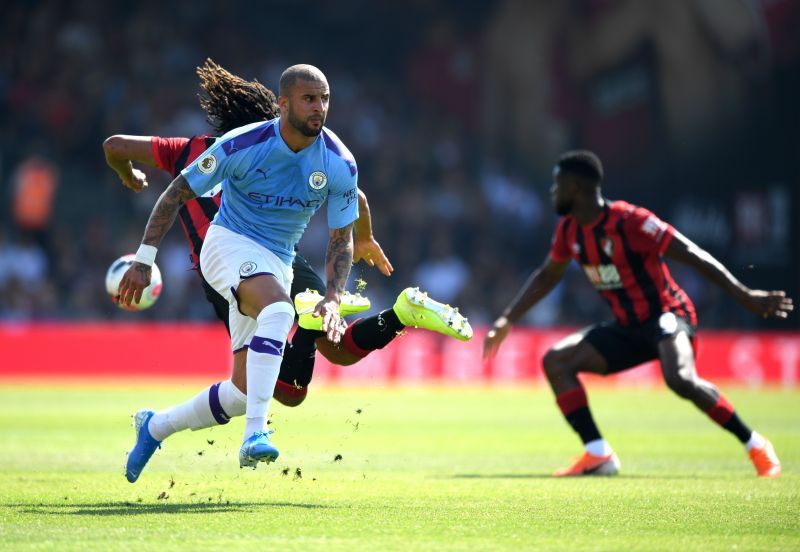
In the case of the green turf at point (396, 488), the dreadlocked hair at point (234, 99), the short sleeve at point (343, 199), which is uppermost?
the dreadlocked hair at point (234, 99)

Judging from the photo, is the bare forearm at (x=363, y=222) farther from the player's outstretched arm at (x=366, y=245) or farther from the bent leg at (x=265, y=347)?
the bent leg at (x=265, y=347)

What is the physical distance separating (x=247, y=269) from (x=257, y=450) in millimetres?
1196

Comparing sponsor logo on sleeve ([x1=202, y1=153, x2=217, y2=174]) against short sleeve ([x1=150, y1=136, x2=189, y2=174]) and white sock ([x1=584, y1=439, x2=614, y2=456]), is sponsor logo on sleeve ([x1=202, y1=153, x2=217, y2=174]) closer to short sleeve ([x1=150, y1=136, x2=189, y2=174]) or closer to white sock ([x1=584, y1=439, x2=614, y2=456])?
short sleeve ([x1=150, y1=136, x2=189, y2=174])

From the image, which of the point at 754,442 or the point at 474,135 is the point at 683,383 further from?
the point at 474,135

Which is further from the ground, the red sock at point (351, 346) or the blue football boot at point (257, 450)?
the red sock at point (351, 346)

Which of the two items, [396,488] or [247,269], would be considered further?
[396,488]

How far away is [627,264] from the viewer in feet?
32.6

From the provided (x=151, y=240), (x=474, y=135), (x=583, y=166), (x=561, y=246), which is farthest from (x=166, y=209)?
(x=474, y=135)

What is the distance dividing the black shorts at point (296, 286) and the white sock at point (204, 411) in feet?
1.55

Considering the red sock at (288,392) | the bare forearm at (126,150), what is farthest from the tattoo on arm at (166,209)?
the red sock at (288,392)

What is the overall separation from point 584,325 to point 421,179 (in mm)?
4628

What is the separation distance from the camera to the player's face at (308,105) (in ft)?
23.9

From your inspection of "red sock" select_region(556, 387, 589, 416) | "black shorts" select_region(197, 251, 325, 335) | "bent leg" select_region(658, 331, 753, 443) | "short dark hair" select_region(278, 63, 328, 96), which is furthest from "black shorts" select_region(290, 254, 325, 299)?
"bent leg" select_region(658, 331, 753, 443)

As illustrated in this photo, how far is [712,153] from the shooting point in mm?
24203
